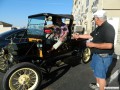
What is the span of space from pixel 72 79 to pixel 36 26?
6.06 ft

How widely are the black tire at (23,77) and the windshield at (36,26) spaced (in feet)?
4.80

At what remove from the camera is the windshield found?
6074 mm

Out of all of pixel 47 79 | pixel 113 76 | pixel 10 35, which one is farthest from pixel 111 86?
pixel 10 35

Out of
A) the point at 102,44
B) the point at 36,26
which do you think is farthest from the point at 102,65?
the point at 36,26

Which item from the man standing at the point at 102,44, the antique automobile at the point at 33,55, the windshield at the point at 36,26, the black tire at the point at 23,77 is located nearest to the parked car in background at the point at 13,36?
the windshield at the point at 36,26

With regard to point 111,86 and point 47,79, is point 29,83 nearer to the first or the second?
point 47,79

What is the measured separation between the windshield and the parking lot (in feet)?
4.19

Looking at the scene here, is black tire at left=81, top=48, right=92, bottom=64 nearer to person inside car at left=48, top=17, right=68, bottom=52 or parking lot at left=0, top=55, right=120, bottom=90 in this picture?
parking lot at left=0, top=55, right=120, bottom=90

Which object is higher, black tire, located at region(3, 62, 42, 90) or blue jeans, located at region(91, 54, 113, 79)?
blue jeans, located at region(91, 54, 113, 79)

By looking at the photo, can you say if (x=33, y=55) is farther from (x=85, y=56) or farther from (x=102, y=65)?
(x=85, y=56)

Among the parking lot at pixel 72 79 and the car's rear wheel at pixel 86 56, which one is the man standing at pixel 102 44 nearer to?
the parking lot at pixel 72 79

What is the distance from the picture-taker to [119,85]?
222 inches

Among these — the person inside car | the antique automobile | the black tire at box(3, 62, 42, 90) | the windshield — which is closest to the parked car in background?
the windshield

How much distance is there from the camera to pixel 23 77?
16.0 feet
